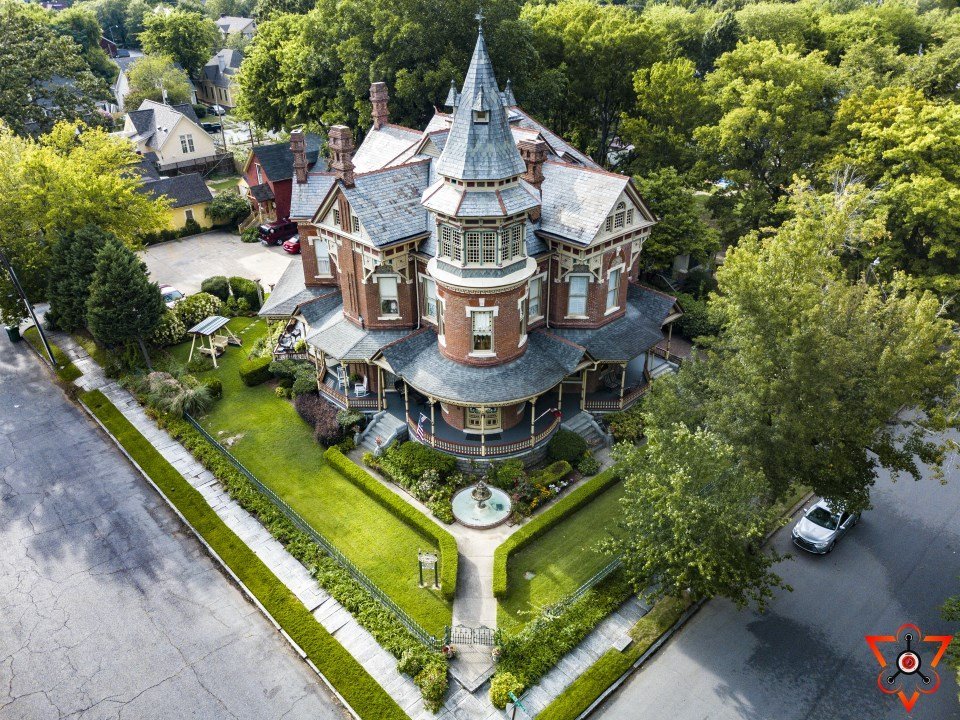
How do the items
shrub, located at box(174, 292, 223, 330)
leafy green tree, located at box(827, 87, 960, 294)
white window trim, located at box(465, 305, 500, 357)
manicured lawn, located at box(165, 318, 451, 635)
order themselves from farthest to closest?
1. shrub, located at box(174, 292, 223, 330)
2. leafy green tree, located at box(827, 87, 960, 294)
3. white window trim, located at box(465, 305, 500, 357)
4. manicured lawn, located at box(165, 318, 451, 635)

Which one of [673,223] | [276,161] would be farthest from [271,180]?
[673,223]

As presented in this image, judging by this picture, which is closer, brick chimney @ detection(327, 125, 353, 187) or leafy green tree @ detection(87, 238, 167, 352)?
brick chimney @ detection(327, 125, 353, 187)

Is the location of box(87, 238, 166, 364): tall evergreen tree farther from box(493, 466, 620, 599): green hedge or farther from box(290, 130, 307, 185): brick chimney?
box(493, 466, 620, 599): green hedge

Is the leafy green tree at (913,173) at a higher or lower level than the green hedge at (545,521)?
higher

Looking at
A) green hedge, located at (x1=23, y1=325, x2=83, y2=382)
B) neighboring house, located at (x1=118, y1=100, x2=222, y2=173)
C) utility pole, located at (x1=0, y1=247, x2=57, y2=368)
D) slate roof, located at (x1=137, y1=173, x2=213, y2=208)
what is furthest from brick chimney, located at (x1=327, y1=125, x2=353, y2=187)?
neighboring house, located at (x1=118, y1=100, x2=222, y2=173)

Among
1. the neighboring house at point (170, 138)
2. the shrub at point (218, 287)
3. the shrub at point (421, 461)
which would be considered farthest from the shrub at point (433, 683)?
the neighboring house at point (170, 138)

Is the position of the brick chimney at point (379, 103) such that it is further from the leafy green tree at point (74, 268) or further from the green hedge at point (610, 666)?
the green hedge at point (610, 666)
